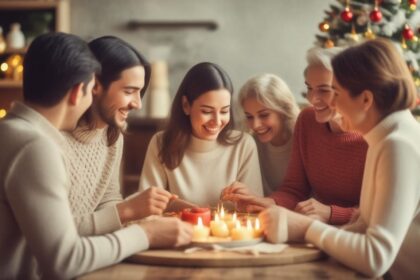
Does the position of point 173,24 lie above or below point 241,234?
above

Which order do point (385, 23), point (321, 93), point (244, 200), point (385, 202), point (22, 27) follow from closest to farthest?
1. point (385, 202)
2. point (244, 200)
3. point (321, 93)
4. point (385, 23)
5. point (22, 27)

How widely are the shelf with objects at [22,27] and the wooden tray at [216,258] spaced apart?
4.24 meters

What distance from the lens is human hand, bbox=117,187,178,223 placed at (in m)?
2.10

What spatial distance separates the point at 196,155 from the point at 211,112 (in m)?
0.25

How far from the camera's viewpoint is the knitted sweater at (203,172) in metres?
2.75

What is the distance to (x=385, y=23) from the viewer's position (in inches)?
154

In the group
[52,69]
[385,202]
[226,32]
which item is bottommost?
[385,202]

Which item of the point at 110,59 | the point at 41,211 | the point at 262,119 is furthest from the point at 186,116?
the point at 41,211

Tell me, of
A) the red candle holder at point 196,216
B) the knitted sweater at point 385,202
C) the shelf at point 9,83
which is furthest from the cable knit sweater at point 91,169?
the shelf at point 9,83

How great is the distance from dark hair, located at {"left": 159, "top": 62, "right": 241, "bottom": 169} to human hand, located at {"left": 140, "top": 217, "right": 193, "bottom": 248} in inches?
34.8

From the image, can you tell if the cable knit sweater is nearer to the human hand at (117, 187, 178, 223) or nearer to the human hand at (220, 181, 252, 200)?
the human hand at (117, 187, 178, 223)

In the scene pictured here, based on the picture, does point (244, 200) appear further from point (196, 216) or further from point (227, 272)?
point (227, 272)

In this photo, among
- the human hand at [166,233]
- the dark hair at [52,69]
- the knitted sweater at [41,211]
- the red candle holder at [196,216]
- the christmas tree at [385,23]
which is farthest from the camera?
the christmas tree at [385,23]

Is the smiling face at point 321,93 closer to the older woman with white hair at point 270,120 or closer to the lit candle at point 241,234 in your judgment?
the older woman with white hair at point 270,120
